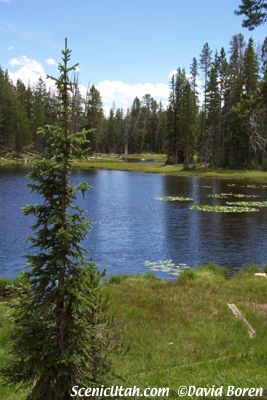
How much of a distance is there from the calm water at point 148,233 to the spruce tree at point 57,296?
17.0 m

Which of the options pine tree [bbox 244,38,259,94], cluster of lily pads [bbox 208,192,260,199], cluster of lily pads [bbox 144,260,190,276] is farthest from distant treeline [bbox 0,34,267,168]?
cluster of lily pads [bbox 144,260,190,276]

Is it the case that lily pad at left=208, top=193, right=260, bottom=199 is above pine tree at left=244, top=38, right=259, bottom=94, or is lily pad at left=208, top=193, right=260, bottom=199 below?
below

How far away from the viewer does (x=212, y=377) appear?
947 cm

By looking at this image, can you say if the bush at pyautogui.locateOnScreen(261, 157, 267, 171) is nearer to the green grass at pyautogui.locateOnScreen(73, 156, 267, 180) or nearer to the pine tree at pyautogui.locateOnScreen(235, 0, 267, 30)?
the green grass at pyautogui.locateOnScreen(73, 156, 267, 180)

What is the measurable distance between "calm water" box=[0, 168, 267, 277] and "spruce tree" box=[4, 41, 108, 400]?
16974mm

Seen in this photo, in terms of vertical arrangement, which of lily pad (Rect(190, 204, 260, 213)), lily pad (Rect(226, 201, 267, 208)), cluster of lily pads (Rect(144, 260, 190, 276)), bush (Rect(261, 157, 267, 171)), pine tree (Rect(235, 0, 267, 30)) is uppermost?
pine tree (Rect(235, 0, 267, 30))

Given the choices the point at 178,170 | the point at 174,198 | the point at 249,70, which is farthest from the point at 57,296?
the point at 249,70

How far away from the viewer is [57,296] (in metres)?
6.67

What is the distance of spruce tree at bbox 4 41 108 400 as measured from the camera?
6.48 meters

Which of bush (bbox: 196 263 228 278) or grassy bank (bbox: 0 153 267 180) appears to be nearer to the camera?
bush (bbox: 196 263 228 278)

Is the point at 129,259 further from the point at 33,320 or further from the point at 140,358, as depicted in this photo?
the point at 33,320

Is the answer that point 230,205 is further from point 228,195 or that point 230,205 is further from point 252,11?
point 252,11

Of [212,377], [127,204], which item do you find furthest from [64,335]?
[127,204]

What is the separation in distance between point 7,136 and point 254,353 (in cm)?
10986
